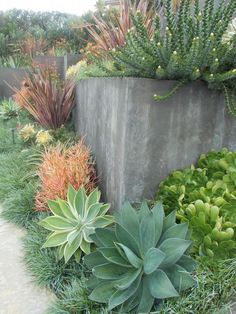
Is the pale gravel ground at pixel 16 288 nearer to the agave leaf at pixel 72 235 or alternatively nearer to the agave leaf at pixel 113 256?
the agave leaf at pixel 72 235

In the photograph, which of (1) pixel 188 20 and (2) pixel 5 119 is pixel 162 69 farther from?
(2) pixel 5 119

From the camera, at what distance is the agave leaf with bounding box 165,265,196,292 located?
1953 millimetres

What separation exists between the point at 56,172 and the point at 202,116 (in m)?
1.53

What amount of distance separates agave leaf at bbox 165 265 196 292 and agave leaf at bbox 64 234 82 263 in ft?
2.74

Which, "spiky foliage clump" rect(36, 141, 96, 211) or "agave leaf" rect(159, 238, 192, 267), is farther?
"spiky foliage clump" rect(36, 141, 96, 211)

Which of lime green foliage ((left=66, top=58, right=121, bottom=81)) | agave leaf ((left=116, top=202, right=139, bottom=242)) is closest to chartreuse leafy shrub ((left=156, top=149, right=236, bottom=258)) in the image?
agave leaf ((left=116, top=202, right=139, bottom=242))

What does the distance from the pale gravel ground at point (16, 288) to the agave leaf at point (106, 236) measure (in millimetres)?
667

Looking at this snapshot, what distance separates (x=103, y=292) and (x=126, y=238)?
350 mm

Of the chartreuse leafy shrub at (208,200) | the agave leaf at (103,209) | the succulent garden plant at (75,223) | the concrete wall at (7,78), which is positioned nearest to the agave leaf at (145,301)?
the chartreuse leafy shrub at (208,200)

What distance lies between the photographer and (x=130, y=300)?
6.63 feet

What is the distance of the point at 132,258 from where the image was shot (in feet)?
6.44

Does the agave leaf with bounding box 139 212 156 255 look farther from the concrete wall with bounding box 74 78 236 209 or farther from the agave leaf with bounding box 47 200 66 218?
the agave leaf with bounding box 47 200 66 218

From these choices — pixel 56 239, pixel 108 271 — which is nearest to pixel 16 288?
pixel 56 239

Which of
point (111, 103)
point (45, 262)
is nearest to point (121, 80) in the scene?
point (111, 103)
